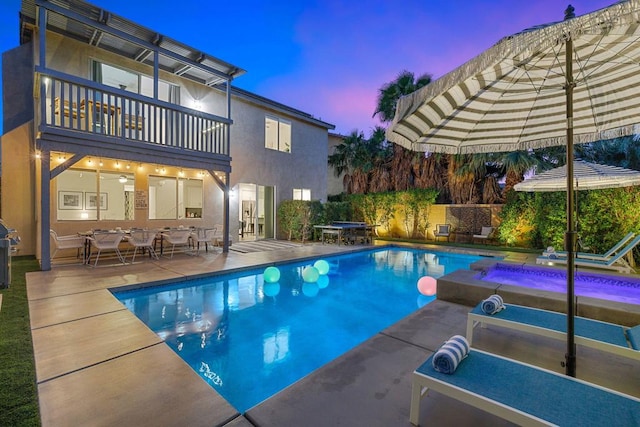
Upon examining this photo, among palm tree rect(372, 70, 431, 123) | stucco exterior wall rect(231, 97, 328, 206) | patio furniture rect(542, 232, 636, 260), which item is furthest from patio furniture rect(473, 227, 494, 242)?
Result: stucco exterior wall rect(231, 97, 328, 206)

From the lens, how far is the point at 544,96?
136 inches

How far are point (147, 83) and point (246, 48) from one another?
39.7 m

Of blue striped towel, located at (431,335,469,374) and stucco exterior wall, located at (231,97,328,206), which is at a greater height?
stucco exterior wall, located at (231,97,328,206)

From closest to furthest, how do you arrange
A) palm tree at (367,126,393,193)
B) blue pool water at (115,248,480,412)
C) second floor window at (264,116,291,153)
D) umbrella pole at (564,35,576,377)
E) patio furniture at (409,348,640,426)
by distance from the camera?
1. patio furniture at (409,348,640,426)
2. umbrella pole at (564,35,576,377)
3. blue pool water at (115,248,480,412)
4. second floor window at (264,116,291,153)
5. palm tree at (367,126,393,193)

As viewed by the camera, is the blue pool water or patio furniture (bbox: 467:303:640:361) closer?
patio furniture (bbox: 467:303:640:361)

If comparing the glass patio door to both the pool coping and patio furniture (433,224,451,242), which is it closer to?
patio furniture (433,224,451,242)

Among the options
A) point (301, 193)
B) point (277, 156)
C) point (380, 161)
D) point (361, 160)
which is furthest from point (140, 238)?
point (380, 161)

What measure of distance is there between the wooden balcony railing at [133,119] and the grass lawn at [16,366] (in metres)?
4.60

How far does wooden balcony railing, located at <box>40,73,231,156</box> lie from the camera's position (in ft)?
25.3

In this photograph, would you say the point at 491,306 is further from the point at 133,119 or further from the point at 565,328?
the point at 133,119

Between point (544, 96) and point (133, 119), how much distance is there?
34.9 ft

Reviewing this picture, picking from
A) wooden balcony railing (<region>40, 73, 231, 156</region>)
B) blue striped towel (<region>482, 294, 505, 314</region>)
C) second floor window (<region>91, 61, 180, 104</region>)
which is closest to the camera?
blue striped towel (<region>482, 294, 505, 314</region>)

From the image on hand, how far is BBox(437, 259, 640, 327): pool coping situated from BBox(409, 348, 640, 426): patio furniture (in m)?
2.31

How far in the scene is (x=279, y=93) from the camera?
2067 inches
